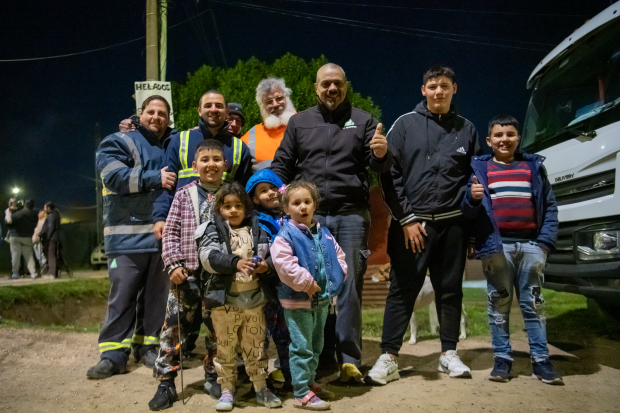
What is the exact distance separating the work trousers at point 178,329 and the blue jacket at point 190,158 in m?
0.61

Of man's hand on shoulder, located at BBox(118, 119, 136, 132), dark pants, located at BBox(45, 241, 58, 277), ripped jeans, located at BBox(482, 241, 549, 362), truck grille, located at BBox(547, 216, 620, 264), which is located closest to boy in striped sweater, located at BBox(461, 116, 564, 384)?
ripped jeans, located at BBox(482, 241, 549, 362)

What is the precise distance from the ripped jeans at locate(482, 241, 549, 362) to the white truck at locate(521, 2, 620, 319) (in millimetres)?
558

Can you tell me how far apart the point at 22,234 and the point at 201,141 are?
10.3 m

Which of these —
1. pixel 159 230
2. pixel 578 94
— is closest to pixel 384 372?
pixel 159 230

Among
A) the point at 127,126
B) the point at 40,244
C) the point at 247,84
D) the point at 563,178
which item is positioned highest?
Answer: the point at 247,84

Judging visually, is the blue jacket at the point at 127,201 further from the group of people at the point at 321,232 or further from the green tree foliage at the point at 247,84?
the green tree foliage at the point at 247,84

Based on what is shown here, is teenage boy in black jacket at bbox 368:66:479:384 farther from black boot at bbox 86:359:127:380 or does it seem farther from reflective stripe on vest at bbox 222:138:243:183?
black boot at bbox 86:359:127:380

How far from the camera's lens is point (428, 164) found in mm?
3654

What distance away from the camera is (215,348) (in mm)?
3332

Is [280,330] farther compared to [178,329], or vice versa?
[280,330]

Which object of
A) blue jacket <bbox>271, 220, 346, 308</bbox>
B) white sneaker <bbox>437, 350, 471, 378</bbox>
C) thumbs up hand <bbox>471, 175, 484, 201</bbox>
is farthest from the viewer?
white sneaker <bbox>437, 350, 471, 378</bbox>

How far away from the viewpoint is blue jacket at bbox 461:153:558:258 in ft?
11.6

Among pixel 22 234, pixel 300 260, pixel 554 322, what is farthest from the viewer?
pixel 22 234

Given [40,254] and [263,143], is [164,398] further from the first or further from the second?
[40,254]
